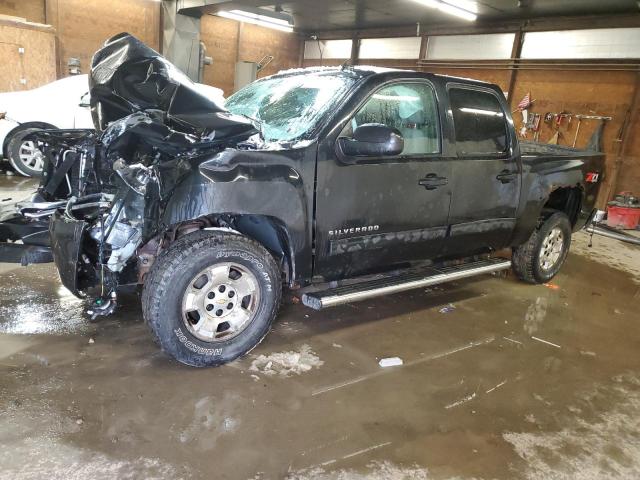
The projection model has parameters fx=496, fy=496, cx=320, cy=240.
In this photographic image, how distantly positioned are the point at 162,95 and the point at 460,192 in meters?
2.40

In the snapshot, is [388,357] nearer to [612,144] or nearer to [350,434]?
[350,434]

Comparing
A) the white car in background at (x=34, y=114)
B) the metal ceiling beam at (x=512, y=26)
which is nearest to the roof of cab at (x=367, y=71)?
the white car in background at (x=34, y=114)

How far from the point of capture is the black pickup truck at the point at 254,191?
2.93m

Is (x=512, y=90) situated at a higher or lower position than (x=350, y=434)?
higher

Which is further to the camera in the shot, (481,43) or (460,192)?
(481,43)

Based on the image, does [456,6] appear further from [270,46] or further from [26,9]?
[26,9]

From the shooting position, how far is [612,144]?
10.1 meters

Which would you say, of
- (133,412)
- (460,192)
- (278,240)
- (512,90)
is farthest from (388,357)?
(512,90)

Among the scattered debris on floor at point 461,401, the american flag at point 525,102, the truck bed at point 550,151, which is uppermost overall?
the american flag at point 525,102

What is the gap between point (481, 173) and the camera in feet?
13.7

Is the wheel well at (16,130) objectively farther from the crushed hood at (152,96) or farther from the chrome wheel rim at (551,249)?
the chrome wheel rim at (551,249)

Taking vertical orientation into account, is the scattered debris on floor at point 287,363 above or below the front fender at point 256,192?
below

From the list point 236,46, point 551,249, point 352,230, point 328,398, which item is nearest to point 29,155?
Result: point 352,230

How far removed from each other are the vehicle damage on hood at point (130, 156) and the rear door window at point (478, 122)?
1840 millimetres
